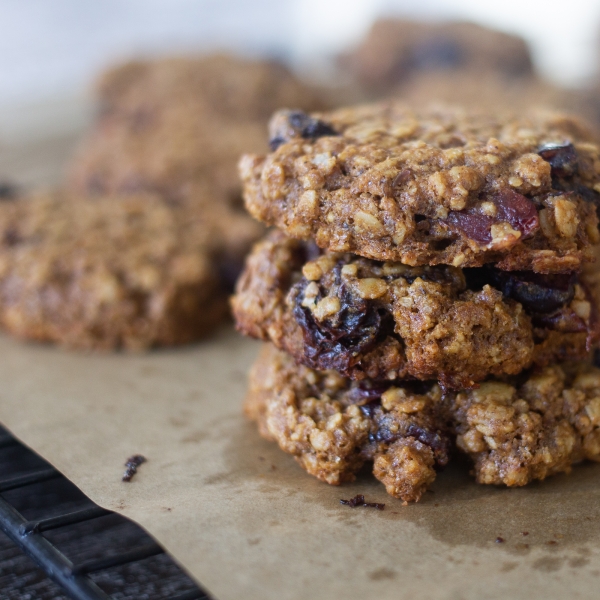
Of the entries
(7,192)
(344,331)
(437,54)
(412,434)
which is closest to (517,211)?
(344,331)

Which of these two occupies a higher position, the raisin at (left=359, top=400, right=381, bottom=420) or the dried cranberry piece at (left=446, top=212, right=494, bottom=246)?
the dried cranberry piece at (left=446, top=212, right=494, bottom=246)

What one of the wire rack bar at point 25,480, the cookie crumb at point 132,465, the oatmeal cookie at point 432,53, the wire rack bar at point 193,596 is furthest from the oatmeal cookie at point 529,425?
the oatmeal cookie at point 432,53

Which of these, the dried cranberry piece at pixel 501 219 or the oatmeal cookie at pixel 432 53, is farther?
the oatmeal cookie at pixel 432 53

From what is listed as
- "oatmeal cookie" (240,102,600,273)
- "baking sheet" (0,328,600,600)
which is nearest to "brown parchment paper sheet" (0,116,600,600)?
"baking sheet" (0,328,600,600)

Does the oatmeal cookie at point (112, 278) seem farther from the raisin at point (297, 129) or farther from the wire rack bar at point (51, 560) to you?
the wire rack bar at point (51, 560)

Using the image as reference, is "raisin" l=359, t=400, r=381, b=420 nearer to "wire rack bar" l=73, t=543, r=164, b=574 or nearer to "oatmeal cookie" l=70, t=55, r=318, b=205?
"wire rack bar" l=73, t=543, r=164, b=574

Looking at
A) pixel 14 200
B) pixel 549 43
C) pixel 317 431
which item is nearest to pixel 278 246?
pixel 317 431
